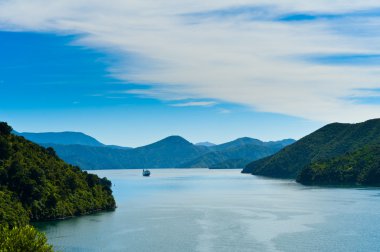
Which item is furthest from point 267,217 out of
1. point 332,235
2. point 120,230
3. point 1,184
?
point 1,184

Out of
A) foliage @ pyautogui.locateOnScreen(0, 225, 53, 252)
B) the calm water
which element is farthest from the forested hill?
foliage @ pyautogui.locateOnScreen(0, 225, 53, 252)

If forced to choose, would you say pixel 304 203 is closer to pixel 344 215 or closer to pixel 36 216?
pixel 344 215

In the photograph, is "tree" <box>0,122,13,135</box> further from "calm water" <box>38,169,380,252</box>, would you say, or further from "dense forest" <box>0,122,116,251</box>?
"calm water" <box>38,169,380,252</box>

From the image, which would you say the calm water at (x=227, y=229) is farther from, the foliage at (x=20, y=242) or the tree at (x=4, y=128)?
the foliage at (x=20, y=242)

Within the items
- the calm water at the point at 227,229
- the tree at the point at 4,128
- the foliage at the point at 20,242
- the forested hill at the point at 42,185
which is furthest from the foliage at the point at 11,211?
the foliage at the point at 20,242

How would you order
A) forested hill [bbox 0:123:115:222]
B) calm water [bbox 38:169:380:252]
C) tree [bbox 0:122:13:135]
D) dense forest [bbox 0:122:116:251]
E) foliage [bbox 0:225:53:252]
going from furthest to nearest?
tree [bbox 0:122:13:135]
forested hill [bbox 0:123:115:222]
dense forest [bbox 0:122:116:251]
calm water [bbox 38:169:380:252]
foliage [bbox 0:225:53:252]

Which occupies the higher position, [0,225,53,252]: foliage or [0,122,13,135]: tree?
[0,122,13,135]: tree

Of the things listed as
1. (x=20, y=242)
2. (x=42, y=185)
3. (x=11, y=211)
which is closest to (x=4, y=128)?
(x=42, y=185)
